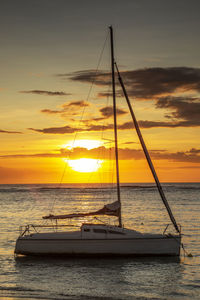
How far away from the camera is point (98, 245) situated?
28.3 metres

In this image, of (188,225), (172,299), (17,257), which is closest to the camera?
(172,299)

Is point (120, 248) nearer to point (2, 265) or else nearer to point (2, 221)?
point (2, 265)

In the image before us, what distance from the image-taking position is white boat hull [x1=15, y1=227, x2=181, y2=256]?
92.7ft

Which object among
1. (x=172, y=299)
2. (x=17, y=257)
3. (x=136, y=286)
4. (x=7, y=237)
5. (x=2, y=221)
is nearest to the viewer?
(x=172, y=299)

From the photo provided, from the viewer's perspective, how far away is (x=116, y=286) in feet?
74.7

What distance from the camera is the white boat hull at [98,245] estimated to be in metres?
28.3

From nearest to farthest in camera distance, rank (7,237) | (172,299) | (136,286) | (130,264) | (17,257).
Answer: (172,299), (136,286), (130,264), (17,257), (7,237)

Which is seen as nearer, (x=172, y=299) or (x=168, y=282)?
(x=172, y=299)

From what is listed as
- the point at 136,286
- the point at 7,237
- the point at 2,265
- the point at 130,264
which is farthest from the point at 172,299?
the point at 7,237

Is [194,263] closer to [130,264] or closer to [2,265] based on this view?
[130,264]

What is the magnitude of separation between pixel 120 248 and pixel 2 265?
8.17 meters

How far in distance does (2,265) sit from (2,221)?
2740cm

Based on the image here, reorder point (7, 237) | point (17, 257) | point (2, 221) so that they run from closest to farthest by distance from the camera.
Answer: point (17, 257) < point (7, 237) < point (2, 221)

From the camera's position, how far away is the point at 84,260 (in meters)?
28.4
